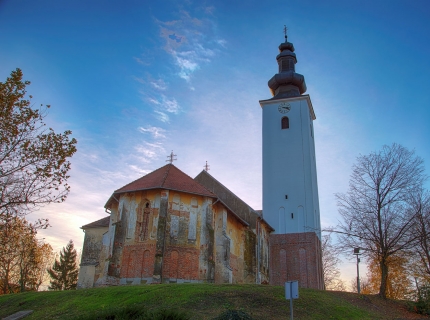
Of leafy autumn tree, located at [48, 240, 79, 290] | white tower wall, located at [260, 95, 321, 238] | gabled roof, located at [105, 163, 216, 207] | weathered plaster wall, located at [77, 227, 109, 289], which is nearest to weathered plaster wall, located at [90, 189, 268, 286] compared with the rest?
gabled roof, located at [105, 163, 216, 207]

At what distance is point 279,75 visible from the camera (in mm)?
40594

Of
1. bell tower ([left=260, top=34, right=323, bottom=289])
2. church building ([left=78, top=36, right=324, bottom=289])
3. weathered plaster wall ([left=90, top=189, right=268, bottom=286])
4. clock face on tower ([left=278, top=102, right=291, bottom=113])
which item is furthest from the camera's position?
clock face on tower ([left=278, top=102, right=291, bottom=113])

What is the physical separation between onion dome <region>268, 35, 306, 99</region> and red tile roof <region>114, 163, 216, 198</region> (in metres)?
16.1

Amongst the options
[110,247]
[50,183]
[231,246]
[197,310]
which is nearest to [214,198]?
[231,246]

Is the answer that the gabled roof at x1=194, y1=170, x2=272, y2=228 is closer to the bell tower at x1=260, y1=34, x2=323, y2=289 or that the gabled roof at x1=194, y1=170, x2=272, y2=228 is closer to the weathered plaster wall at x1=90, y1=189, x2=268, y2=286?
the bell tower at x1=260, y1=34, x2=323, y2=289

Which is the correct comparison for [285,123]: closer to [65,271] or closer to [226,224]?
[226,224]

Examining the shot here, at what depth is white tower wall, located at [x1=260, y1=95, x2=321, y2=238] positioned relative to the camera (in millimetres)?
35219

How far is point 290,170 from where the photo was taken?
36.4 metres

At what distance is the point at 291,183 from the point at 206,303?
21.4m

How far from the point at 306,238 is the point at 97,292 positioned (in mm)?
19767

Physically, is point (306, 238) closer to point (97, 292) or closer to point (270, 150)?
point (270, 150)

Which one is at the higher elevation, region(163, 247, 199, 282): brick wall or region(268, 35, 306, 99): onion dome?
region(268, 35, 306, 99): onion dome

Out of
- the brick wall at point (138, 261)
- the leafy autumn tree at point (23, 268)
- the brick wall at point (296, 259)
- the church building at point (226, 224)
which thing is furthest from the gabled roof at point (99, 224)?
the brick wall at point (296, 259)

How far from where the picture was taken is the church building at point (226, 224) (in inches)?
971
